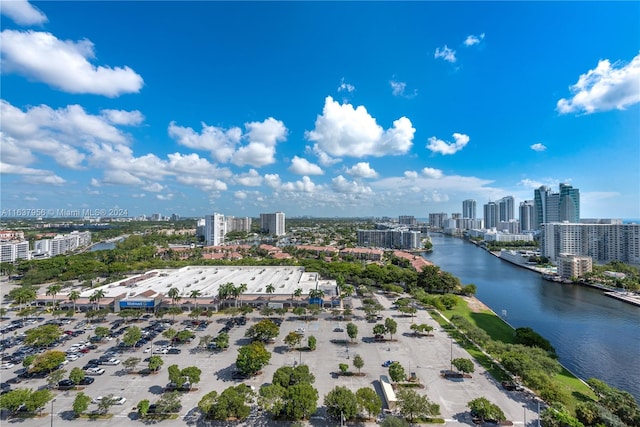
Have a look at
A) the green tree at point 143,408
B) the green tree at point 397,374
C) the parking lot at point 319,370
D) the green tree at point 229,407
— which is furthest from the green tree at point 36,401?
the green tree at point 397,374

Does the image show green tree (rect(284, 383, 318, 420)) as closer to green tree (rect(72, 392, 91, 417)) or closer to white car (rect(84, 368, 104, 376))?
green tree (rect(72, 392, 91, 417))

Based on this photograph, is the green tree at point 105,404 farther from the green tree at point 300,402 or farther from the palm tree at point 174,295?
the palm tree at point 174,295

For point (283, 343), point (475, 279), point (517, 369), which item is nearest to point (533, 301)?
point (475, 279)

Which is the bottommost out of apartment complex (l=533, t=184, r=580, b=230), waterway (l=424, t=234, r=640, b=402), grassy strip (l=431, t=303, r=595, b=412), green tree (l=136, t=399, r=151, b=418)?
waterway (l=424, t=234, r=640, b=402)

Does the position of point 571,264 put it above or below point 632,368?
above

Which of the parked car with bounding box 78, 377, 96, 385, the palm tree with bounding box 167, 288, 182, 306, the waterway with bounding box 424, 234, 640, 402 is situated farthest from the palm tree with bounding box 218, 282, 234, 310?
the waterway with bounding box 424, 234, 640, 402

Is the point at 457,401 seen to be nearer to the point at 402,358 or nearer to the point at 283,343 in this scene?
the point at 402,358
